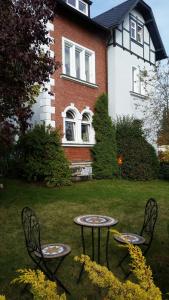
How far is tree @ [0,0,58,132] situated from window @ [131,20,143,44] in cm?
1188

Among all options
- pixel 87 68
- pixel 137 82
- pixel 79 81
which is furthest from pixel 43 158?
pixel 137 82

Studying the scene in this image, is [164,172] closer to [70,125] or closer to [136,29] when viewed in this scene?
[70,125]

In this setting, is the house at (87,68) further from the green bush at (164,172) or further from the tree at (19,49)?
the tree at (19,49)

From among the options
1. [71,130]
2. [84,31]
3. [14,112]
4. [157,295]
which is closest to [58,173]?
[71,130]

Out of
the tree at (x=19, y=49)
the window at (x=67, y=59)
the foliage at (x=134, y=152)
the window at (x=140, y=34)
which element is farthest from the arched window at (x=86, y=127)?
the tree at (x=19, y=49)

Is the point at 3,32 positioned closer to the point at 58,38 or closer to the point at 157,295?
the point at 157,295

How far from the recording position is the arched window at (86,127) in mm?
14766

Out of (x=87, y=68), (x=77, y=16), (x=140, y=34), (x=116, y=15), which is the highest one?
(x=116, y=15)

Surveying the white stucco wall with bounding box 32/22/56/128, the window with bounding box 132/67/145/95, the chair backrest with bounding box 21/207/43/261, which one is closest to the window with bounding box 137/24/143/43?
A: the window with bounding box 132/67/145/95

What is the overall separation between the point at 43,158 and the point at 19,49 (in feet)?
19.5

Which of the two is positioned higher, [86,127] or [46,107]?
[46,107]

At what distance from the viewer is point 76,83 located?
46.6 ft

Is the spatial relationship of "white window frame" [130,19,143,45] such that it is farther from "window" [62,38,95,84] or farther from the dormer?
"window" [62,38,95,84]

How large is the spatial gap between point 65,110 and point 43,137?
7.43 ft
